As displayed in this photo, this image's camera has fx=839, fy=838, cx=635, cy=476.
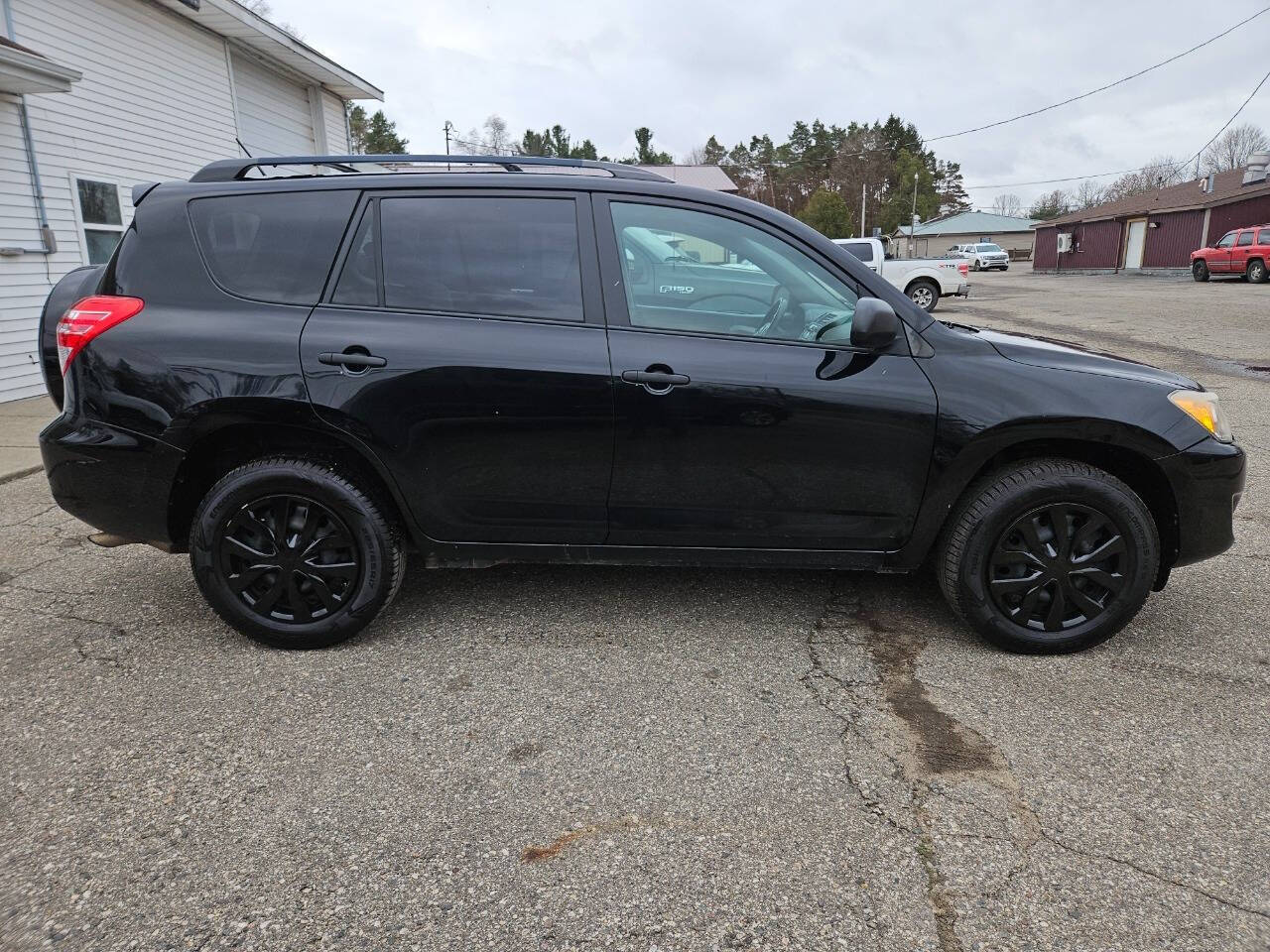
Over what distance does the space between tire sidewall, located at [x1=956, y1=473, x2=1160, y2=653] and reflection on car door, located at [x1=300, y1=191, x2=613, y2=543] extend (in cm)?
143

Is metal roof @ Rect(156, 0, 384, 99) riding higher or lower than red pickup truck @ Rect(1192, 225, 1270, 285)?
higher

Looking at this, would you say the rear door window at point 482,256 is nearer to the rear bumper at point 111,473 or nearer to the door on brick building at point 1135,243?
the rear bumper at point 111,473

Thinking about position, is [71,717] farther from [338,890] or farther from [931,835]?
[931,835]

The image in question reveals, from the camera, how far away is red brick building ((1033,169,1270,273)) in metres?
33.5

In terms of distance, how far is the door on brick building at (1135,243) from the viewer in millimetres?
39531

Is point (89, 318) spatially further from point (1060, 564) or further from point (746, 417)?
point (1060, 564)

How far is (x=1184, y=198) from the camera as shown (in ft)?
125

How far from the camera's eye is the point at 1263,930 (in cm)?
193

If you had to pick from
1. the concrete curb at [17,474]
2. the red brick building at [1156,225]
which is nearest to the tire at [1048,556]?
the concrete curb at [17,474]

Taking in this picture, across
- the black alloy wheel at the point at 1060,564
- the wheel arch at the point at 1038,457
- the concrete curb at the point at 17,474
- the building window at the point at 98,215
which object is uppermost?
the building window at the point at 98,215

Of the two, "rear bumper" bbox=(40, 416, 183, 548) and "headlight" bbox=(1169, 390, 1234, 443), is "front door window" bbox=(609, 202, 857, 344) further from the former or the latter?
"rear bumper" bbox=(40, 416, 183, 548)

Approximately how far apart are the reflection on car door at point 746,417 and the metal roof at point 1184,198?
37.8 meters

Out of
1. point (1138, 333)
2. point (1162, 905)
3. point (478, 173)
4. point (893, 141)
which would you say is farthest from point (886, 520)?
point (893, 141)

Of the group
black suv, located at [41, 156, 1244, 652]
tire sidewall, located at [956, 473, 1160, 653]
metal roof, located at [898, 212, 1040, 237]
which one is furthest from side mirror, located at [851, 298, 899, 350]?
metal roof, located at [898, 212, 1040, 237]
